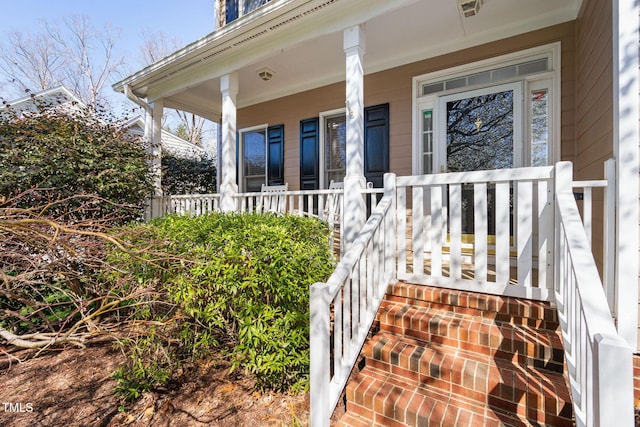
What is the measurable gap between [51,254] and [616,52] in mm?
4008

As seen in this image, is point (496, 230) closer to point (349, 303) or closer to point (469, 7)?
point (349, 303)

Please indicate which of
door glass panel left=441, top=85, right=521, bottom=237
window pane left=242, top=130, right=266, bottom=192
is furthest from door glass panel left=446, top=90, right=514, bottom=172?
window pane left=242, top=130, right=266, bottom=192

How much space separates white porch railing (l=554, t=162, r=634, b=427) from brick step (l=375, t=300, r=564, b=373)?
0.22 m

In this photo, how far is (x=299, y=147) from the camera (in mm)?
5879

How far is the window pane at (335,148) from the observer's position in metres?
5.49

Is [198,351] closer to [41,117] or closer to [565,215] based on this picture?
[565,215]

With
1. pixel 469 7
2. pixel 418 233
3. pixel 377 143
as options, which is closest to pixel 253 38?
pixel 377 143

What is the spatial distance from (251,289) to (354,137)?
6.70 feet

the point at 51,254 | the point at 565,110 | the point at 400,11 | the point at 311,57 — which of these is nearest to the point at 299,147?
the point at 311,57

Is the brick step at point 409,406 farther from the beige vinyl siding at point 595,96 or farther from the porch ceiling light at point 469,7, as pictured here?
the porch ceiling light at point 469,7

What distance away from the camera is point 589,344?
4.09 feet

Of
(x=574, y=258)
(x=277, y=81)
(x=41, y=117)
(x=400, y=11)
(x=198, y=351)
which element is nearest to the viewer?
(x=574, y=258)

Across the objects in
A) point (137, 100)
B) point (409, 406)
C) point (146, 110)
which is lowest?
point (409, 406)

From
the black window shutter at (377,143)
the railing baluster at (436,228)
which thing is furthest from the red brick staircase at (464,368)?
the black window shutter at (377,143)
